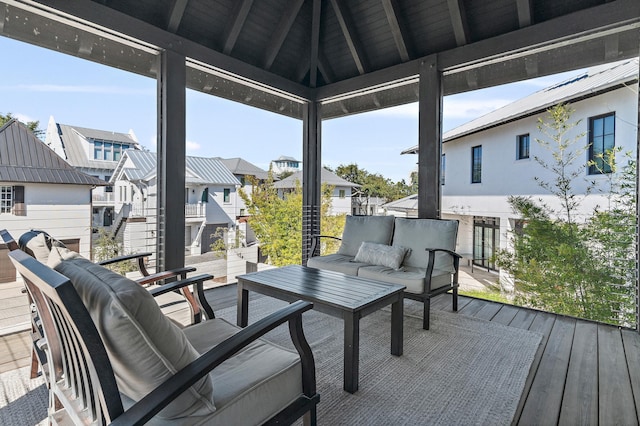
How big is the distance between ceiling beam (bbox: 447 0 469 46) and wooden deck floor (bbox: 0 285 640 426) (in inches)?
116

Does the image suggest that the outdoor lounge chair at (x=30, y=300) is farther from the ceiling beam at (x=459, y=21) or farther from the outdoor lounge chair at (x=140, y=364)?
the ceiling beam at (x=459, y=21)

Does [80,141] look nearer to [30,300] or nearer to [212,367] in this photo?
[30,300]

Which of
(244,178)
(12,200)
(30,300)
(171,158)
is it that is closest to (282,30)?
(244,178)

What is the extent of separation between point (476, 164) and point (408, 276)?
5.82ft

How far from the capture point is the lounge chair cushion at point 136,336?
96cm

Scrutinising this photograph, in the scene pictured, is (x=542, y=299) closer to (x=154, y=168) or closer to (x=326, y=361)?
(x=326, y=361)

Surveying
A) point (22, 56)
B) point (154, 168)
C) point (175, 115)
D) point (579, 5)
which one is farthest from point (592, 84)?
point (22, 56)

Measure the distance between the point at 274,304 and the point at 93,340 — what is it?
2.76m

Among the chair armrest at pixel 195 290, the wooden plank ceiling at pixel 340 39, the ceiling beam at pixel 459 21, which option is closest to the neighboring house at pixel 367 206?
the wooden plank ceiling at pixel 340 39

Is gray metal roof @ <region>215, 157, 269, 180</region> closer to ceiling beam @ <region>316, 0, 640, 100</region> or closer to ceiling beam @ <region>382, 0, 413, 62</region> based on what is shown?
ceiling beam @ <region>316, 0, 640, 100</region>

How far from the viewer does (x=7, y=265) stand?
2.64 metres

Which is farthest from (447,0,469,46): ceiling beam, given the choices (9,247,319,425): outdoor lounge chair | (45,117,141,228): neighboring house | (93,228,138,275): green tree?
(93,228,138,275): green tree

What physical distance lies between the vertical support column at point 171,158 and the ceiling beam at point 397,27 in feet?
7.81

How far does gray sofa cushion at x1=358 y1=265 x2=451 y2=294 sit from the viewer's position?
10.1 feet
